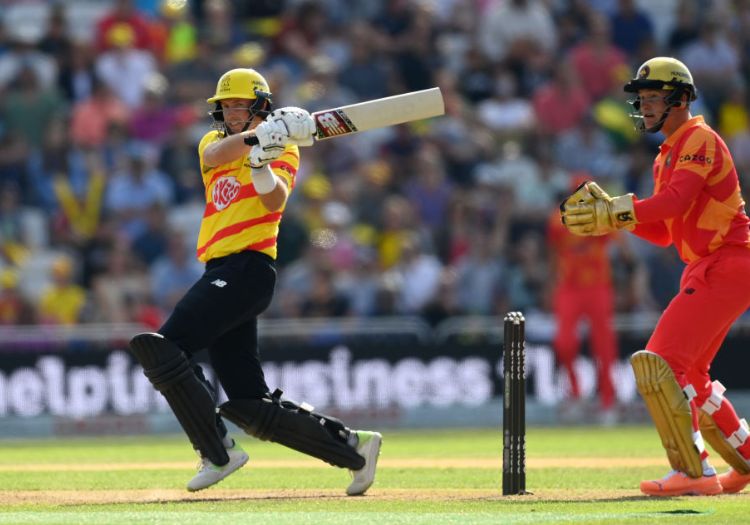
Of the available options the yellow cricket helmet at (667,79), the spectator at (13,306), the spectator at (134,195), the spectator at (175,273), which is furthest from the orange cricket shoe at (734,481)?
the spectator at (134,195)

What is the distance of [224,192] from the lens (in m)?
8.11

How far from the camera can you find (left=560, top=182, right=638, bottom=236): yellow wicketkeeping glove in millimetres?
7680

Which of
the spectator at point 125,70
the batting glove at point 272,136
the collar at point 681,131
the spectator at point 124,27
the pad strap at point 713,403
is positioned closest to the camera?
the batting glove at point 272,136

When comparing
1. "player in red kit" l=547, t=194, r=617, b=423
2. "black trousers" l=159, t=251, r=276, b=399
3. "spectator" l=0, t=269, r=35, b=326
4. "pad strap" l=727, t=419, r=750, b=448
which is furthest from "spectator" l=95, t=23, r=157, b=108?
"pad strap" l=727, t=419, r=750, b=448

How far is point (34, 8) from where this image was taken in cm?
1931

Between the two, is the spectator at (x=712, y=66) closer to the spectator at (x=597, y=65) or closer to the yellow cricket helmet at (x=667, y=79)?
the spectator at (x=597, y=65)

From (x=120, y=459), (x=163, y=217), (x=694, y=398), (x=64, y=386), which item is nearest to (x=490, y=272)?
(x=163, y=217)

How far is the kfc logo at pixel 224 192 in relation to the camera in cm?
808

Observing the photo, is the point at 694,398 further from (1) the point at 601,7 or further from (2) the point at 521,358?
(1) the point at 601,7

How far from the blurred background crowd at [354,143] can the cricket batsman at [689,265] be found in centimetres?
770

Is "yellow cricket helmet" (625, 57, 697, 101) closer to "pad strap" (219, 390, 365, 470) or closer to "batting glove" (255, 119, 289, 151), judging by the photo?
"batting glove" (255, 119, 289, 151)

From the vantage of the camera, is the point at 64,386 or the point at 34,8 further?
the point at 34,8

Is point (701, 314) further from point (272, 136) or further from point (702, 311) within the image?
point (272, 136)

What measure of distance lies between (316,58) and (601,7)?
159 inches
